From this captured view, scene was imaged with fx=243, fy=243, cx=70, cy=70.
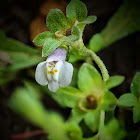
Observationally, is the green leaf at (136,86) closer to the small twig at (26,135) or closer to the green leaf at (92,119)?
the green leaf at (92,119)

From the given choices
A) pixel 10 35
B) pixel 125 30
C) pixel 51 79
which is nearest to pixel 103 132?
pixel 51 79

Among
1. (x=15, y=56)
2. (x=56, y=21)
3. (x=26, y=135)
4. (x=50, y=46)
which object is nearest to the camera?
(x=50, y=46)

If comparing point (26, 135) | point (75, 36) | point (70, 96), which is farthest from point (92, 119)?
point (26, 135)

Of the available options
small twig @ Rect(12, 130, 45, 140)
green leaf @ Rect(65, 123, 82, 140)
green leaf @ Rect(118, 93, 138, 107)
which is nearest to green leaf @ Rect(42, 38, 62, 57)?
green leaf @ Rect(118, 93, 138, 107)

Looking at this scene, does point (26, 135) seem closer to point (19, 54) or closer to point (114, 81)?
point (19, 54)

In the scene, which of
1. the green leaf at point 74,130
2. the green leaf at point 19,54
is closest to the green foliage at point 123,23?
the green leaf at point 19,54

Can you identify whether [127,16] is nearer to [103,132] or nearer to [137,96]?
[137,96]
